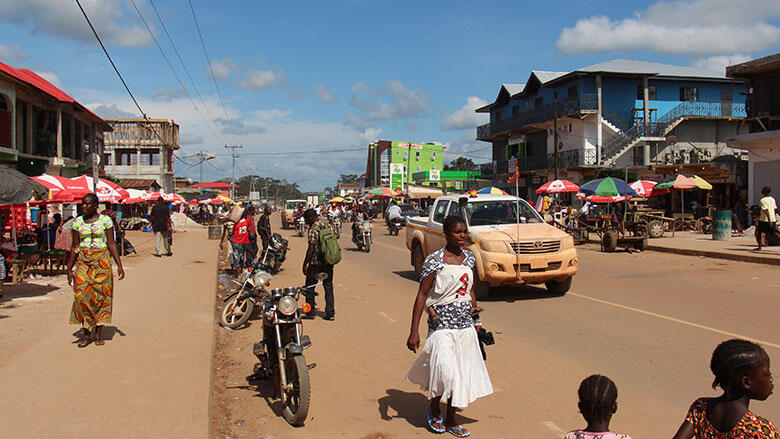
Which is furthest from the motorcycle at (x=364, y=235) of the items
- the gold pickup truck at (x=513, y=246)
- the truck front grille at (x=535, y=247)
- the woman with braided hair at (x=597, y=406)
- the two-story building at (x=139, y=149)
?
the two-story building at (x=139, y=149)

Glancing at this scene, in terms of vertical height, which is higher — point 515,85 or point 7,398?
point 515,85

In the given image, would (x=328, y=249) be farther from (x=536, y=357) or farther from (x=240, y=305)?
(x=536, y=357)

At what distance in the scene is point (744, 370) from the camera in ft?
8.23

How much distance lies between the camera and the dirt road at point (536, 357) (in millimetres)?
4895

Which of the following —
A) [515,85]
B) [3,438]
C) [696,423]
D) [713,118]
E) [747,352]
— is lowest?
[3,438]

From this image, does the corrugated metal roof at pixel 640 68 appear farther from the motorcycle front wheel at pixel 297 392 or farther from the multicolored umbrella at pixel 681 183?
the motorcycle front wheel at pixel 297 392

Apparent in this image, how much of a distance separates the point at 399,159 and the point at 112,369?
90952 millimetres

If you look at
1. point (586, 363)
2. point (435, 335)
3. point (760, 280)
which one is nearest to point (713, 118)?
point (760, 280)

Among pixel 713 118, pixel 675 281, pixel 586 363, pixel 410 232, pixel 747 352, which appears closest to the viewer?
pixel 747 352

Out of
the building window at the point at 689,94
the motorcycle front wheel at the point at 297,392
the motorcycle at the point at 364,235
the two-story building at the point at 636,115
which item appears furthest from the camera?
the building window at the point at 689,94

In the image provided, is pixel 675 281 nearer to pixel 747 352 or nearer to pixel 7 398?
pixel 747 352

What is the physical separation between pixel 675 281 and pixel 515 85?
41.3m

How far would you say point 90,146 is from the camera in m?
34.8

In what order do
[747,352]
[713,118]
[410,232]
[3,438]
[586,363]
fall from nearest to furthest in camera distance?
[747,352]
[3,438]
[586,363]
[410,232]
[713,118]
